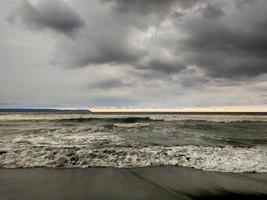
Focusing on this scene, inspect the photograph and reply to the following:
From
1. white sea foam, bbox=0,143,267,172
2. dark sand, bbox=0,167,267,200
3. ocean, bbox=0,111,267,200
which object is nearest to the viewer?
dark sand, bbox=0,167,267,200

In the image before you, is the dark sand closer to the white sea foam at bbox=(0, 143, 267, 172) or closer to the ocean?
the ocean

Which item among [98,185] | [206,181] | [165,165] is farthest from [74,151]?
[206,181]

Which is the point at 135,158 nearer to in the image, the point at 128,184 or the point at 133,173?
the point at 133,173

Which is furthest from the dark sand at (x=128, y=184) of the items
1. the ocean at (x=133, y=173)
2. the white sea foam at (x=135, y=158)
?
the white sea foam at (x=135, y=158)

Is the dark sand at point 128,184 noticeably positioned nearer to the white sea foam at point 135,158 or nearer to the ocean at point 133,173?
the ocean at point 133,173

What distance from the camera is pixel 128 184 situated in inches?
417

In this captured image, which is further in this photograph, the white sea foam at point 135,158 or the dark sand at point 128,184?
the white sea foam at point 135,158

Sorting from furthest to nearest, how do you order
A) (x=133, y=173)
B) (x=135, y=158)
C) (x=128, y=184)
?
1. (x=135, y=158)
2. (x=133, y=173)
3. (x=128, y=184)

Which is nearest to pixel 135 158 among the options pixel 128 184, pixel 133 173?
pixel 133 173

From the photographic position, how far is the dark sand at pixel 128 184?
9141 millimetres

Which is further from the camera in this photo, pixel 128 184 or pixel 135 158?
pixel 135 158

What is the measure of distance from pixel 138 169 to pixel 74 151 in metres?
4.60

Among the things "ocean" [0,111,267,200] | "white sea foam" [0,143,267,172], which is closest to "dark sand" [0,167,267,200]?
"ocean" [0,111,267,200]

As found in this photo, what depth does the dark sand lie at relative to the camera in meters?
9.14
